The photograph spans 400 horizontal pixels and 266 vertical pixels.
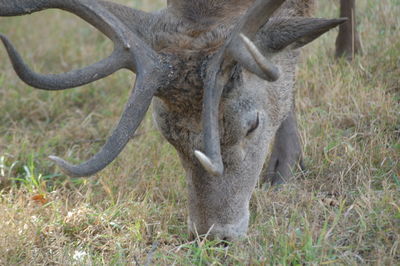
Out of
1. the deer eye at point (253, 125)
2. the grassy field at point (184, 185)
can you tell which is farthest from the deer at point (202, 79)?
the grassy field at point (184, 185)

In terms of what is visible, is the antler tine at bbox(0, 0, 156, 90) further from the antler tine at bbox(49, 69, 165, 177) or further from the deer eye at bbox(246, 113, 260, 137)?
the deer eye at bbox(246, 113, 260, 137)

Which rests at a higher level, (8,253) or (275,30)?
(275,30)

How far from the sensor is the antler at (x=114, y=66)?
3504 millimetres

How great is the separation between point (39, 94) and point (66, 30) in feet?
6.52

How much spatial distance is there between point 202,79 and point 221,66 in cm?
15

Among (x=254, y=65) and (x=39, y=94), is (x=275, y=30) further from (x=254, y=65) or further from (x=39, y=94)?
(x=39, y=94)

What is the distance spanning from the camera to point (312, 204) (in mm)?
4148

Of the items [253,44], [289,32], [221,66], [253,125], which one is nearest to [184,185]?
[253,125]

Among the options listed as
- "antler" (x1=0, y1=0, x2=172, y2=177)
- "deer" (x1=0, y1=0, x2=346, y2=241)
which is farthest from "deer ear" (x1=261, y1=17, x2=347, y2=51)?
"antler" (x1=0, y1=0, x2=172, y2=177)

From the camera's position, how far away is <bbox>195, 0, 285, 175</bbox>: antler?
3.31 m

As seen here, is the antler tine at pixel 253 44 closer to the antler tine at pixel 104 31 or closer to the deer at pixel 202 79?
the deer at pixel 202 79

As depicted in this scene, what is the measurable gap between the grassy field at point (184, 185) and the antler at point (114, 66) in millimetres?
779

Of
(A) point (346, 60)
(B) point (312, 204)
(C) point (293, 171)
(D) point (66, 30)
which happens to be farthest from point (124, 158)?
(D) point (66, 30)

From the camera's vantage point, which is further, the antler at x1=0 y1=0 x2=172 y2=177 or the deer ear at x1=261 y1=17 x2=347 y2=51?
the deer ear at x1=261 y1=17 x2=347 y2=51
